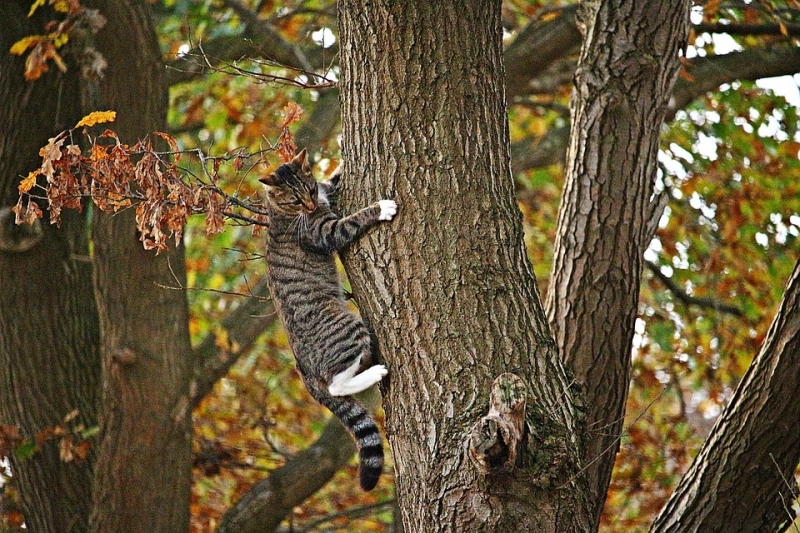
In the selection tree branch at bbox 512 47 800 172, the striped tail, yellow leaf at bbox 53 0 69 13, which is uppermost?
yellow leaf at bbox 53 0 69 13

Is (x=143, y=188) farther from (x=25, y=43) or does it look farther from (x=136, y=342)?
(x=25, y=43)

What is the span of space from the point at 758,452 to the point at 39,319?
3593 millimetres

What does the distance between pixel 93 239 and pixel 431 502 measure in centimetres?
266

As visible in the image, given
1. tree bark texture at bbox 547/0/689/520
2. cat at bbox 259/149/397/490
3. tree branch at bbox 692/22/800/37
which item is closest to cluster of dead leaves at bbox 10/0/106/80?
cat at bbox 259/149/397/490

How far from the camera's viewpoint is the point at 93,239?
14.5 feet

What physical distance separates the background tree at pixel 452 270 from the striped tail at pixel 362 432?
811mm

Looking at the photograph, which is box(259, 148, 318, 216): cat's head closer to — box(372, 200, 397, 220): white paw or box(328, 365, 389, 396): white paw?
box(328, 365, 389, 396): white paw

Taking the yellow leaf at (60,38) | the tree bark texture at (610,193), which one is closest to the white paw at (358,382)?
the tree bark texture at (610,193)

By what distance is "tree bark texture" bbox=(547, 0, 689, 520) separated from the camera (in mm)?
3553

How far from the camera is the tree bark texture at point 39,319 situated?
4582 mm

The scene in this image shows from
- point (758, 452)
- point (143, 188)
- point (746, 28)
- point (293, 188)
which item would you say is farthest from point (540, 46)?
point (143, 188)

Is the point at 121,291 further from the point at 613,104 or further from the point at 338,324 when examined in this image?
the point at 613,104

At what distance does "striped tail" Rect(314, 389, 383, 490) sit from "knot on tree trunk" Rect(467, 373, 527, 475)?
1192mm

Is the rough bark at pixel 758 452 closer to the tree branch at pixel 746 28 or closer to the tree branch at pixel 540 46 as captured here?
the tree branch at pixel 746 28
